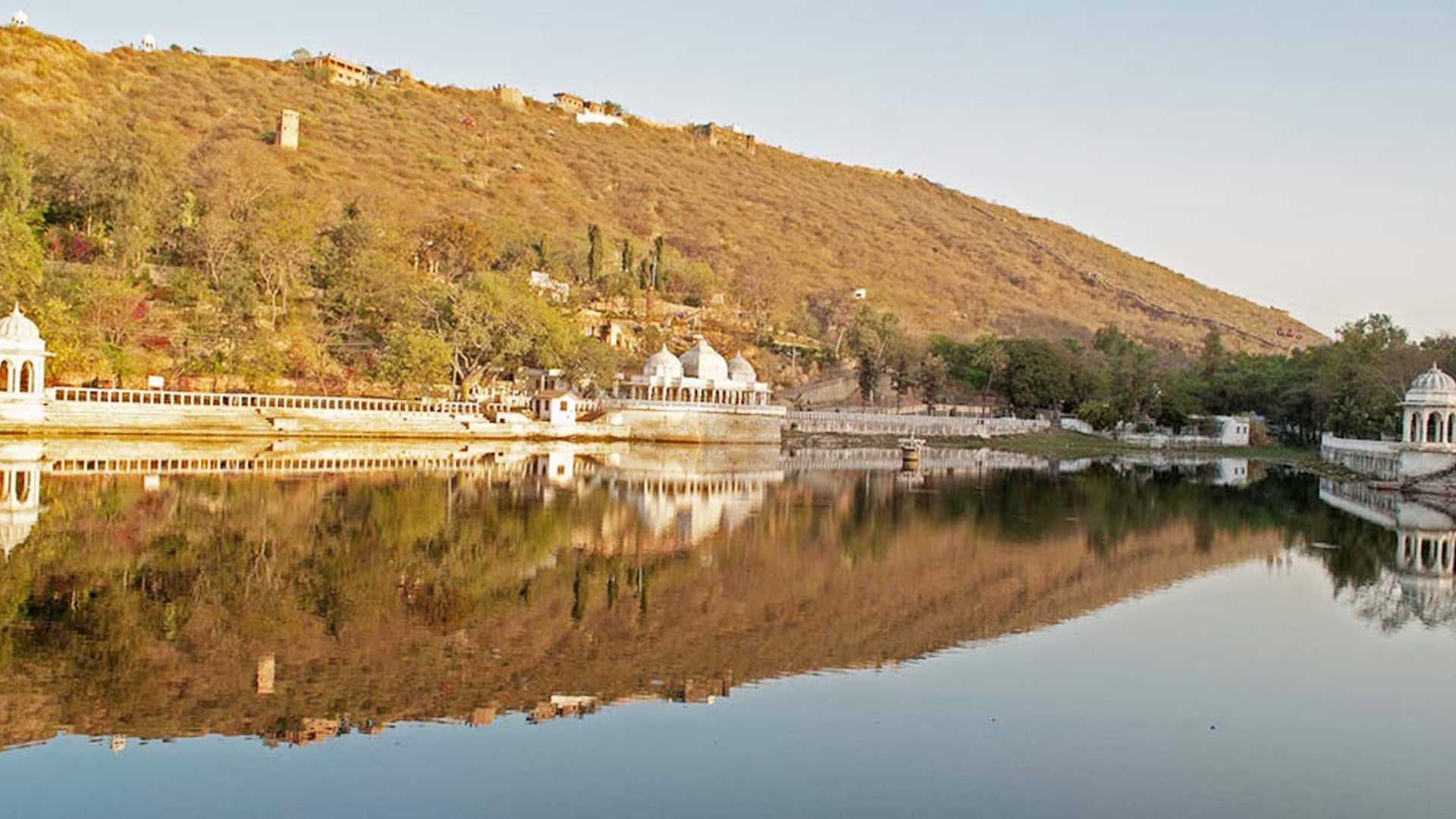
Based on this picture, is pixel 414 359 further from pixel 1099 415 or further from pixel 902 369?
pixel 1099 415

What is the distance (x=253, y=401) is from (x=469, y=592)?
39.0 meters

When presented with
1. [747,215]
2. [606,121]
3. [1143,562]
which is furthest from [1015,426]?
[606,121]

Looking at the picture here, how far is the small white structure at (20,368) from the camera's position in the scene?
4634cm

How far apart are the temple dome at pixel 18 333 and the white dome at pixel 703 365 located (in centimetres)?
3536

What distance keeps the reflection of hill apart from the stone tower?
82.8 m

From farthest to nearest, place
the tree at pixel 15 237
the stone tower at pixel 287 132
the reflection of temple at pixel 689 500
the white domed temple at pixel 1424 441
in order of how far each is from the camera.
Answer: the stone tower at pixel 287 132, the white domed temple at pixel 1424 441, the tree at pixel 15 237, the reflection of temple at pixel 689 500

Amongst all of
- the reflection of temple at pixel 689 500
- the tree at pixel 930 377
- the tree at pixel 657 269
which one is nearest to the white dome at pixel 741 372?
the tree at pixel 930 377

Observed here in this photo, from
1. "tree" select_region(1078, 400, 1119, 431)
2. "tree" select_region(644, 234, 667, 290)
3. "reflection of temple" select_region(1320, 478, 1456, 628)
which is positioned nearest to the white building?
"tree" select_region(1078, 400, 1119, 431)

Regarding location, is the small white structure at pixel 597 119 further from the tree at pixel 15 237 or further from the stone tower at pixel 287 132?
the tree at pixel 15 237

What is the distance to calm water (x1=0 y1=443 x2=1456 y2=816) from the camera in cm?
1207

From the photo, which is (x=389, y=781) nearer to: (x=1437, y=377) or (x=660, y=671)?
(x=660, y=671)

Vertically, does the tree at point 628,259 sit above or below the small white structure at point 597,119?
below

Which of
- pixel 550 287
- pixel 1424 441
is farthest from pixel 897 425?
pixel 1424 441

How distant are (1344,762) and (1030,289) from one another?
488ft
